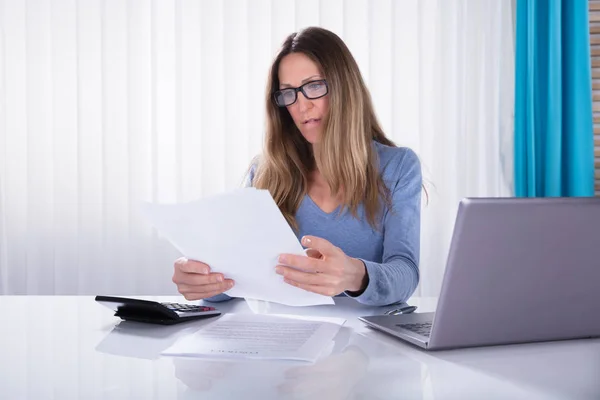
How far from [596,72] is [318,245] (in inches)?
97.0

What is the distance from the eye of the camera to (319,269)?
114cm

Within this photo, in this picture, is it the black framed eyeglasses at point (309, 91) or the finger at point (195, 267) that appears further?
the black framed eyeglasses at point (309, 91)

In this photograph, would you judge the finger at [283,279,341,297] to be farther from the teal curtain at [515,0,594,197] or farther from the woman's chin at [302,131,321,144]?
the teal curtain at [515,0,594,197]

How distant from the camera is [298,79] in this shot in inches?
69.2

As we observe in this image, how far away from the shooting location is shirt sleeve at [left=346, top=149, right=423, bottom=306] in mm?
1306

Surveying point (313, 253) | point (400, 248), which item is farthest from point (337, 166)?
point (313, 253)

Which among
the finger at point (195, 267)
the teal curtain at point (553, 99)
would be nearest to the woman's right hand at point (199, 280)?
the finger at point (195, 267)

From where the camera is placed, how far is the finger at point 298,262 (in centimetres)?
110

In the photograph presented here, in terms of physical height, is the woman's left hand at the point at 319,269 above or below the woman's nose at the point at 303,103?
below

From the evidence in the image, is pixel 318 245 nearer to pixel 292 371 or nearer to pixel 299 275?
pixel 299 275

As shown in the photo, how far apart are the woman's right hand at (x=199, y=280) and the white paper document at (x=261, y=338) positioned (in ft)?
0.20

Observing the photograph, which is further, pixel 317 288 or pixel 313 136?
pixel 313 136

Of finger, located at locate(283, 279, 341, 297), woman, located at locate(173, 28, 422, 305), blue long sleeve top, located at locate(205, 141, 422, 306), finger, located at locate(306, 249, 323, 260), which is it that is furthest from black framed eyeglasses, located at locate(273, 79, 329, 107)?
finger, located at locate(283, 279, 341, 297)

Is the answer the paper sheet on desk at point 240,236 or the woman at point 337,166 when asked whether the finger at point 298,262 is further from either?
the woman at point 337,166
